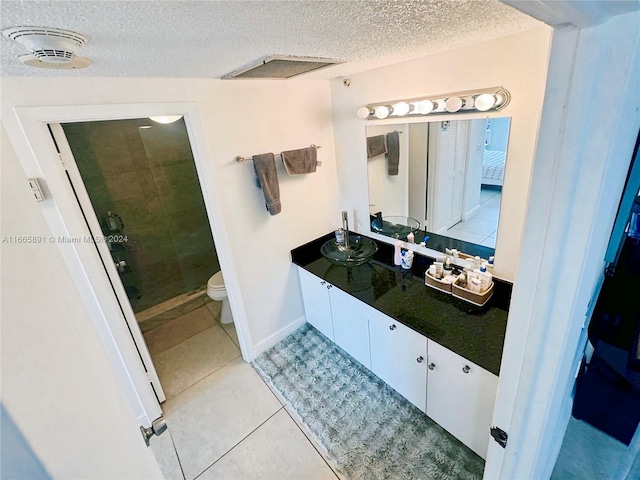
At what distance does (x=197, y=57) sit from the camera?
121 cm

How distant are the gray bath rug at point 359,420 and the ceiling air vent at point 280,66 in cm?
208

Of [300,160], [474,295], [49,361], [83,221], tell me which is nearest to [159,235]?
[83,221]

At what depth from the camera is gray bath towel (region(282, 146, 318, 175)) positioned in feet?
6.92

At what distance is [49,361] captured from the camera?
1.81ft

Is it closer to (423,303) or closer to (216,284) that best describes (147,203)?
(216,284)

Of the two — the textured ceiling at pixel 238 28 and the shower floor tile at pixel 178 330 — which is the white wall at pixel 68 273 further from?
the shower floor tile at pixel 178 330

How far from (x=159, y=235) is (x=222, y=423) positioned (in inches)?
83.4

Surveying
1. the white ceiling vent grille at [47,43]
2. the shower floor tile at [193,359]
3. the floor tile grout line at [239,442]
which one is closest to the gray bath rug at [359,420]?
the floor tile grout line at [239,442]

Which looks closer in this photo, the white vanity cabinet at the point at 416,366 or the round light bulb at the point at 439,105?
the white vanity cabinet at the point at 416,366

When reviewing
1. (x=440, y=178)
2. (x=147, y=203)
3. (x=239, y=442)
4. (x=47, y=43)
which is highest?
(x=47, y=43)

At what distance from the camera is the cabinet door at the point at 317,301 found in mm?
2340

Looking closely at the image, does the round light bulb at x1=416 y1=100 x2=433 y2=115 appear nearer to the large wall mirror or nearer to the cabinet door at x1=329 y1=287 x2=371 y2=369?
the large wall mirror

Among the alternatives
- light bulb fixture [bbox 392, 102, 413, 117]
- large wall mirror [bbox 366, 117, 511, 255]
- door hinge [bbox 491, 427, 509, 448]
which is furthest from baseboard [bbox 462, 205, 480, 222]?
door hinge [bbox 491, 427, 509, 448]

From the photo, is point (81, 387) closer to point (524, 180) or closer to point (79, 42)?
point (79, 42)
